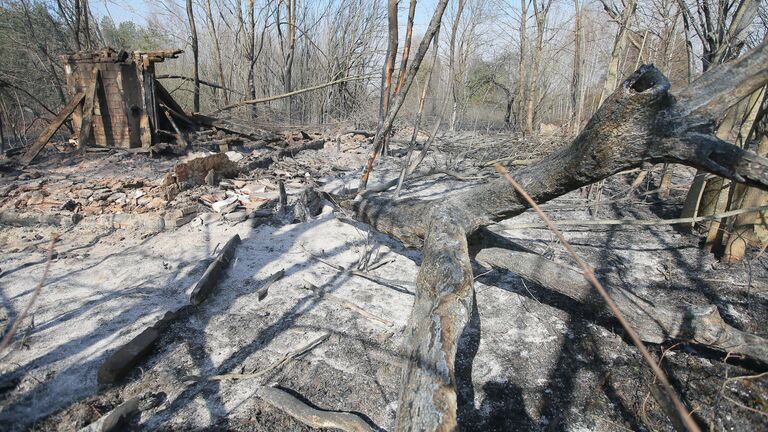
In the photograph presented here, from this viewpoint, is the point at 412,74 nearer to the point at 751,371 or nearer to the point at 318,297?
the point at 318,297

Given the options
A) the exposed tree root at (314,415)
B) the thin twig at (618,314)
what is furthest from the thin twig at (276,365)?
the thin twig at (618,314)

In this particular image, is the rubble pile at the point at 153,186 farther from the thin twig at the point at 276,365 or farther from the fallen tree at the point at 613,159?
the fallen tree at the point at 613,159

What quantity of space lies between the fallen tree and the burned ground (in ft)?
1.99

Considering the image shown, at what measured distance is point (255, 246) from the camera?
13.7ft

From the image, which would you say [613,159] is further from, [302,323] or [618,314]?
[302,323]

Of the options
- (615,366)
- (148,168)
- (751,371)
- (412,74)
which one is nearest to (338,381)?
(615,366)

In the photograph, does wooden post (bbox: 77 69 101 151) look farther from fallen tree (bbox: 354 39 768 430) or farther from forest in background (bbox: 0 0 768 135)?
fallen tree (bbox: 354 39 768 430)

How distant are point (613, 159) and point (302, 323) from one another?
90.8 inches

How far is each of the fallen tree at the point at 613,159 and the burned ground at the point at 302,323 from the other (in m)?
0.61

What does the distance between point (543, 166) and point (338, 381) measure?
5.93 feet

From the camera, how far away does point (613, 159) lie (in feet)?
6.41

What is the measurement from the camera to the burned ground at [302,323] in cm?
220

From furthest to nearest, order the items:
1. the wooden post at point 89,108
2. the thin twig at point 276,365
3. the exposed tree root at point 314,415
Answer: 1. the wooden post at point 89,108
2. the thin twig at point 276,365
3. the exposed tree root at point 314,415

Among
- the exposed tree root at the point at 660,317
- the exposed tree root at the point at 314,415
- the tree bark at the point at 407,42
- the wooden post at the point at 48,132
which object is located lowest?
the exposed tree root at the point at 314,415
